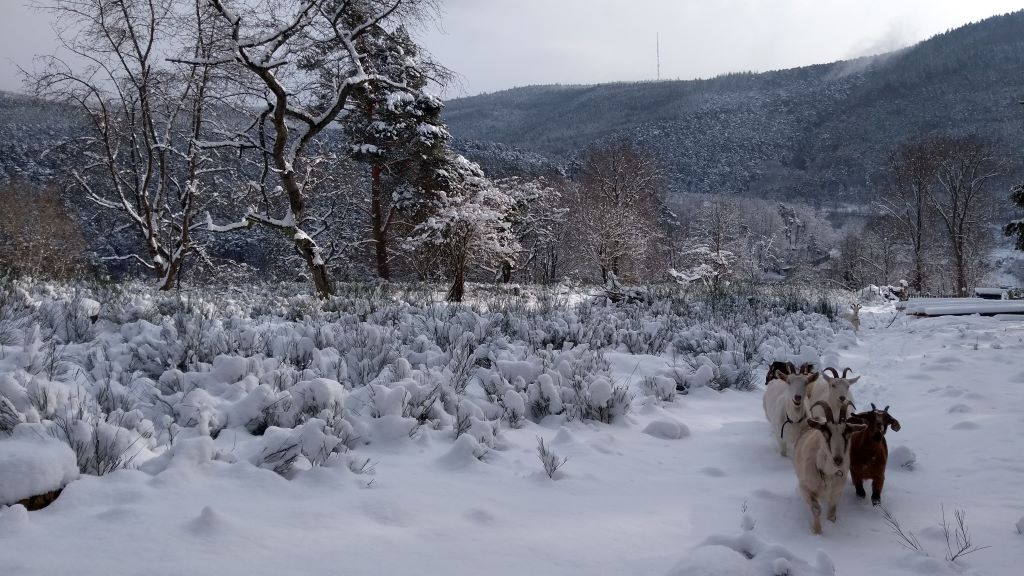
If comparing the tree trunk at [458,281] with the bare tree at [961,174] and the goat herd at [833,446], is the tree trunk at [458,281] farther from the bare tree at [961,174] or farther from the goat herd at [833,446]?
the bare tree at [961,174]

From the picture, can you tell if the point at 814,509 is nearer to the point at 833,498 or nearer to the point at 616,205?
the point at 833,498

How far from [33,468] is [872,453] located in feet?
10.9

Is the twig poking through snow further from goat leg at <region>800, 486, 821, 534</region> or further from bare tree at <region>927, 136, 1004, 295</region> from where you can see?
bare tree at <region>927, 136, 1004, 295</region>

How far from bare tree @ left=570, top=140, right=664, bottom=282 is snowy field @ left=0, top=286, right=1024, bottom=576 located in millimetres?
24357

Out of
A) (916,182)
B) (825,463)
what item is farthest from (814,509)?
(916,182)

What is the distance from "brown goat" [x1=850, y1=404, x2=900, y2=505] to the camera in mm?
2400

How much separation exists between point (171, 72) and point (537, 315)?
12.2 meters

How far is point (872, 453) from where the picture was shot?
240 cm

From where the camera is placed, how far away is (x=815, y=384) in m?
3.02

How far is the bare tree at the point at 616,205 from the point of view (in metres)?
29.6

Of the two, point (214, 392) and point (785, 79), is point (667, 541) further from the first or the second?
point (785, 79)

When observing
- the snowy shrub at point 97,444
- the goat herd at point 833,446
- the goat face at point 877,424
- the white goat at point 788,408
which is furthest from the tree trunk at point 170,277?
the goat face at point 877,424

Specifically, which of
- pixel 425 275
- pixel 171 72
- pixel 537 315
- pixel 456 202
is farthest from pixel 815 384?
pixel 425 275

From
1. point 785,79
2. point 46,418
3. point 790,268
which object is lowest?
point 790,268
